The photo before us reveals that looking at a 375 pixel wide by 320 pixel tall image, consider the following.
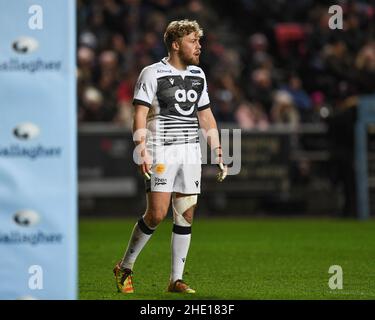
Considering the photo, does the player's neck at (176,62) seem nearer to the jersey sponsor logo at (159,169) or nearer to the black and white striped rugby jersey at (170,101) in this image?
the black and white striped rugby jersey at (170,101)

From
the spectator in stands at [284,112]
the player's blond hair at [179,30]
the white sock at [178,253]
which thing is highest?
the player's blond hair at [179,30]

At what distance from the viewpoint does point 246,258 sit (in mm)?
13836

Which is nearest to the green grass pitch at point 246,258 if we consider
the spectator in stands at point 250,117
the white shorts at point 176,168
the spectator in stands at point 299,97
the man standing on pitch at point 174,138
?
the man standing on pitch at point 174,138

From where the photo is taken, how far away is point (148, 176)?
977 cm

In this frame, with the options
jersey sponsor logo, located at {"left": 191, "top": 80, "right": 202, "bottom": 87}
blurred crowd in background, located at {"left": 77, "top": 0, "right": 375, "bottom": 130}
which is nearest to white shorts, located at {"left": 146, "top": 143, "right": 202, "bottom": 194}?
jersey sponsor logo, located at {"left": 191, "top": 80, "right": 202, "bottom": 87}

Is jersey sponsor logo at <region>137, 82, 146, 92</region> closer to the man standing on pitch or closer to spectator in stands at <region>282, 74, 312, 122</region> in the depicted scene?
the man standing on pitch

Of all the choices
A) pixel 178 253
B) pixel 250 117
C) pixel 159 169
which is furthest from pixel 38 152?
pixel 250 117

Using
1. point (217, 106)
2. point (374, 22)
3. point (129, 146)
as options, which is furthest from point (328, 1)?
point (129, 146)

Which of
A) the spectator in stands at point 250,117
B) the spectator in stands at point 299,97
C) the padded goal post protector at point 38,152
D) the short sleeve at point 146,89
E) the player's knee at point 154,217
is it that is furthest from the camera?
the spectator in stands at point 299,97

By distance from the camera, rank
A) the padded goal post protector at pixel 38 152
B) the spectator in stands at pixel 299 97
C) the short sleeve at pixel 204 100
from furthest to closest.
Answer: the spectator in stands at pixel 299 97 < the short sleeve at pixel 204 100 < the padded goal post protector at pixel 38 152

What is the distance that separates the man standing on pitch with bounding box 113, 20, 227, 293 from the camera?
10086 millimetres

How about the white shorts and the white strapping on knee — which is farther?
the white strapping on knee

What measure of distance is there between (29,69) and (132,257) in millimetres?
3366

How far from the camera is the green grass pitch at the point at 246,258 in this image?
10.4 meters
